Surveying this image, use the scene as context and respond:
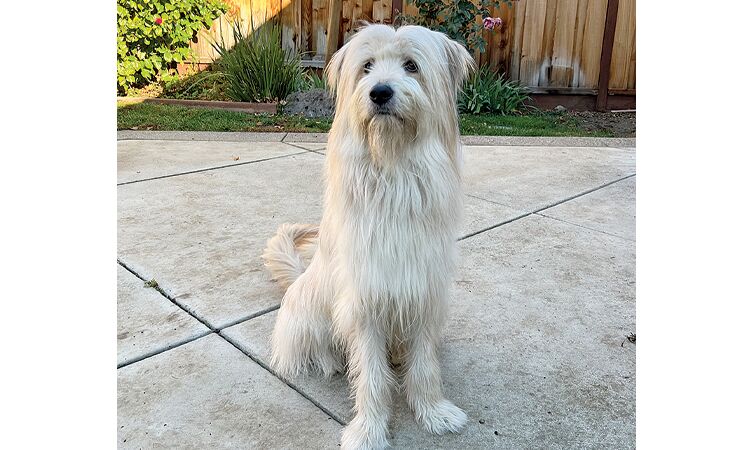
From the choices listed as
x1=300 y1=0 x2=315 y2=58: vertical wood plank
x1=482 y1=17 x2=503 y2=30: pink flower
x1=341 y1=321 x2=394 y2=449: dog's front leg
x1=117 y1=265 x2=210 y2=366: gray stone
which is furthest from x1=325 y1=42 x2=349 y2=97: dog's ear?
x1=300 y1=0 x2=315 y2=58: vertical wood plank

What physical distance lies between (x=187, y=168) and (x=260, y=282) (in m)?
2.68

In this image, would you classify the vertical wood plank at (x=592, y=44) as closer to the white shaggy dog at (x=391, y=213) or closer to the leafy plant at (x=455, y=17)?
the leafy plant at (x=455, y=17)

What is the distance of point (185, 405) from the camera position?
247cm

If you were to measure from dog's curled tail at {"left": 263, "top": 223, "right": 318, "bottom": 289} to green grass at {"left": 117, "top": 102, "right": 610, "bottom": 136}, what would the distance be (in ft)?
13.8

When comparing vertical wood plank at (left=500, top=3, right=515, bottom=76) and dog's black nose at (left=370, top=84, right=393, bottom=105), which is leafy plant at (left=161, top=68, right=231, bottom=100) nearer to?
vertical wood plank at (left=500, top=3, right=515, bottom=76)

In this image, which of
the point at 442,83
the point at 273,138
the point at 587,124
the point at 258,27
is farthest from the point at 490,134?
the point at 442,83

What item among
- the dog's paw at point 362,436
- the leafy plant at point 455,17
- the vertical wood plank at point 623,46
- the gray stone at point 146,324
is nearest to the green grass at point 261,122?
the leafy plant at point 455,17

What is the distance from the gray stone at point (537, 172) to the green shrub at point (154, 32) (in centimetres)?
505

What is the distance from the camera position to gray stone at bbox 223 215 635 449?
7.77 feet

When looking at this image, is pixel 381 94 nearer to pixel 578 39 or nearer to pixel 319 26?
pixel 578 39

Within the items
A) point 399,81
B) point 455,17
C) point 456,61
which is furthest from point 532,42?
point 399,81

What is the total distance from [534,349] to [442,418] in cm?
79
